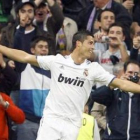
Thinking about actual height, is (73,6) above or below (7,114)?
above

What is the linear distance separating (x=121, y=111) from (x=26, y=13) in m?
3.05

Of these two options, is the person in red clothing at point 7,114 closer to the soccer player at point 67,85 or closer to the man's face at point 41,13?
the soccer player at point 67,85

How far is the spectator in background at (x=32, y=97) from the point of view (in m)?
11.9

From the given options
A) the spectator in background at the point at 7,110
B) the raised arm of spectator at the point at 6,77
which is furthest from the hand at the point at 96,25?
the spectator in background at the point at 7,110

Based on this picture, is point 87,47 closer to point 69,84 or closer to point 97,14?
point 69,84

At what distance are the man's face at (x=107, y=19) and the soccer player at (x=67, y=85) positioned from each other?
9.81ft

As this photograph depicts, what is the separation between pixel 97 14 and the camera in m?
14.0

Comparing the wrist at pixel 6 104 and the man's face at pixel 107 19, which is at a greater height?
the man's face at pixel 107 19

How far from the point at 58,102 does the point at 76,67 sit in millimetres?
513

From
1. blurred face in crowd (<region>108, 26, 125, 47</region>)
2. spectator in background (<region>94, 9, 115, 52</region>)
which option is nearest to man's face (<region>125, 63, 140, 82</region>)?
blurred face in crowd (<region>108, 26, 125, 47</region>)

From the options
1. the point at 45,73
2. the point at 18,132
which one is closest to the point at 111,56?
the point at 45,73

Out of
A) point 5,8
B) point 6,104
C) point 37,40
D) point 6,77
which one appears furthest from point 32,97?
point 5,8

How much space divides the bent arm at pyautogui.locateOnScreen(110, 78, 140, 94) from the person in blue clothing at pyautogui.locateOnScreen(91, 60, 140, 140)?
58cm

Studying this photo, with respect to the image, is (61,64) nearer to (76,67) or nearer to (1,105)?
(76,67)
